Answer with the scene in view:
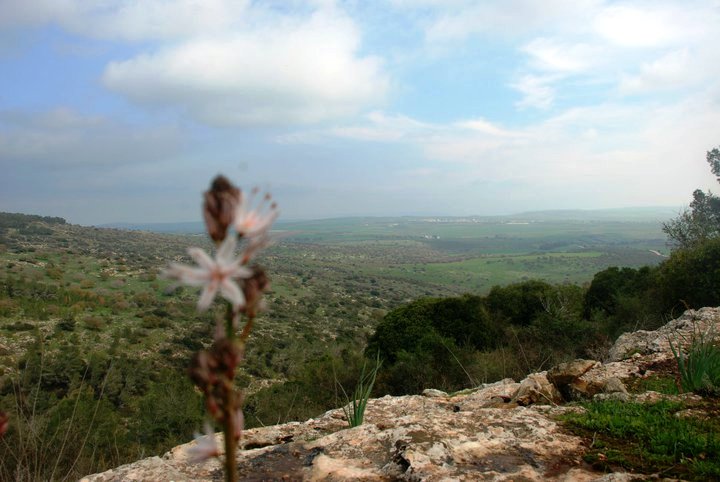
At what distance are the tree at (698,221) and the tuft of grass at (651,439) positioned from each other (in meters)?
27.1

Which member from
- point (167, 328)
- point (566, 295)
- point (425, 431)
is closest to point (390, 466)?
point (425, 431)

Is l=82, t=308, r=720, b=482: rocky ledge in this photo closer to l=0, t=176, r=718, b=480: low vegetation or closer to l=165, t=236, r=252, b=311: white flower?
l=0, t=176, r=718, b=480: low vegetation

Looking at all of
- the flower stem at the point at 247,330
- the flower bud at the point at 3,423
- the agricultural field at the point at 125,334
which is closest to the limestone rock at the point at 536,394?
the agricultural field at the point at 125,334

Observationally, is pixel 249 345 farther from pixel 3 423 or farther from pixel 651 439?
pixel 3 423

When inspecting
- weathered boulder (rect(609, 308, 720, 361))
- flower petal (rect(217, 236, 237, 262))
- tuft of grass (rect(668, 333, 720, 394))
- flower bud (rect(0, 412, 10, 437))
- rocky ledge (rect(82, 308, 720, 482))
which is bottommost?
weathered boulder (rect(609, 308, 720, 361))

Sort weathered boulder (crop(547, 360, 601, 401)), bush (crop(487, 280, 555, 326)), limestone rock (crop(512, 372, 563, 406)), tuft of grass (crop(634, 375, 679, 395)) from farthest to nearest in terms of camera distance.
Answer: bush (crop(487, 280, 555, 326)), weathered boulder (crop(547, 360, 601, 401)), limestone rock (crop(512, 372, 563, 406)), tuft of grass (crop(634, 375, 679, 395))

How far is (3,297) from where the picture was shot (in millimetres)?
24078

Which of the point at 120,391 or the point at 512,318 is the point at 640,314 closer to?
the point at 512,318

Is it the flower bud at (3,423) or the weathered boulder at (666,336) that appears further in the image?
the weathered boulder at (666,336)

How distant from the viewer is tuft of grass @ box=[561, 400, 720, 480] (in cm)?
358

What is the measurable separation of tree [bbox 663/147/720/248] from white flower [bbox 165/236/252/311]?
31960mm

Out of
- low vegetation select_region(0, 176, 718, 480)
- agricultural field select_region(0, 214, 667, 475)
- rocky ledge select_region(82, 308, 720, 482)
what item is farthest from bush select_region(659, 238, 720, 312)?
rocky ledge select_region(82, 308, 720, 482)

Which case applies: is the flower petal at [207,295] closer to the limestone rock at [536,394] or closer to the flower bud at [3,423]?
the flower bud at [3,423]

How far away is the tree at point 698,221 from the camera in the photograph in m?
30.8
